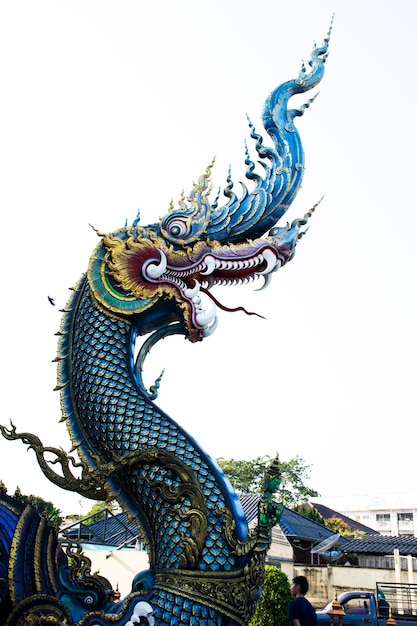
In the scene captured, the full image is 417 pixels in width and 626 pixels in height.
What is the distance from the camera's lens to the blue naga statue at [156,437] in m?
4.13

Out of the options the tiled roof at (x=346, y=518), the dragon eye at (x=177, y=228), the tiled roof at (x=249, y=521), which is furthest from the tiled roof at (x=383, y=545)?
the tiled roof at (x=346, y=518)

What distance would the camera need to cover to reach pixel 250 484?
37.9 m

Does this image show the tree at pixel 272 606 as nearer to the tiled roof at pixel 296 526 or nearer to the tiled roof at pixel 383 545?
the tiled roof at pixel 296 526

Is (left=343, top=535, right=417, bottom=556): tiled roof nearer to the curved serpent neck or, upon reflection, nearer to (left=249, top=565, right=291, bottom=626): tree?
(left=249, top=565, right=291, bottom=626): tree

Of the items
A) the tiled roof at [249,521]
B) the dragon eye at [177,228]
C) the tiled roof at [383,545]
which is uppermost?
the dragon eye at [177,228]

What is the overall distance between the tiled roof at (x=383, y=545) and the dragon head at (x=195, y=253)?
53.0 feet

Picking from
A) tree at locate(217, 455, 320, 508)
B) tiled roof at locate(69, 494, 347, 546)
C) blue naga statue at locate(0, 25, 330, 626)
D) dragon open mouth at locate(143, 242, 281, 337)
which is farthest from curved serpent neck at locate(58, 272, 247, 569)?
tree at locate(217, 455, 320, 508)

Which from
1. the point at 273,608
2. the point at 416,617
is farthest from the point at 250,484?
the point at 273,608

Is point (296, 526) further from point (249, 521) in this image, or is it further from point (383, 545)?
point (249, 521)

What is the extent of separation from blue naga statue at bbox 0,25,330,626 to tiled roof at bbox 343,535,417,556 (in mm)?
16281

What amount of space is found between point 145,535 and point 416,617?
1153cm

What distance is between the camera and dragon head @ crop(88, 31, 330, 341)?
5059mm

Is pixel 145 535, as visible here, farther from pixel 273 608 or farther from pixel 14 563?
pixel 273 608

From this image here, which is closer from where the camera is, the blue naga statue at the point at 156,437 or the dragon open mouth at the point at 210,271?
the blue naga statue at the point at 156,437
